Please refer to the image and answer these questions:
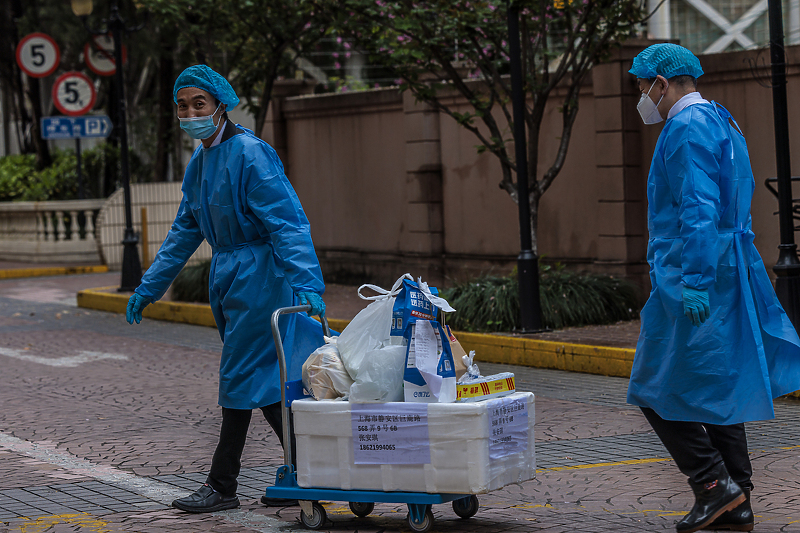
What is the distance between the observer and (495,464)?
4.68 m

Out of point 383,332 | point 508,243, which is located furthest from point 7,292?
point 383,332

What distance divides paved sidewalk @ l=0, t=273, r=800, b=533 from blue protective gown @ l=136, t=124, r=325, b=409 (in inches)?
26.6

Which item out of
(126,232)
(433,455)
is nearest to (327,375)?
(433,455)

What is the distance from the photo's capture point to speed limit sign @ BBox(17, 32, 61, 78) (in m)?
22.3

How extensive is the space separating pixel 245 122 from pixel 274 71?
1247 centimetres

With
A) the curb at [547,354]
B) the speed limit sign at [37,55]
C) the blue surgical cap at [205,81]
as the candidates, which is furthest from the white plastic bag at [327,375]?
the speed limit sign at [37,55]

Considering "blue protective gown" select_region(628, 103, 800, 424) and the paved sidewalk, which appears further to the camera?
the paved sidewalk

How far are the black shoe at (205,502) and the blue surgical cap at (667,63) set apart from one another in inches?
109

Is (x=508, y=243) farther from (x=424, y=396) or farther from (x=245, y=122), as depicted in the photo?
(x=245, y=122)

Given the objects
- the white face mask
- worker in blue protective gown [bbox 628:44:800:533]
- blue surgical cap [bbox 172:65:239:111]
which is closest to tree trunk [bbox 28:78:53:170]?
blue surgical cap [bbox 172:65:239:111]

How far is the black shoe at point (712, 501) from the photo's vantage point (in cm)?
455

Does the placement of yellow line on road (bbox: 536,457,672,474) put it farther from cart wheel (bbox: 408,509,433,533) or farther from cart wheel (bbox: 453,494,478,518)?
cart wheel (bbox: 408,509,433,533)

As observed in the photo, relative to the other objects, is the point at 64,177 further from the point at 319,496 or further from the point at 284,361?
the point at 319,496

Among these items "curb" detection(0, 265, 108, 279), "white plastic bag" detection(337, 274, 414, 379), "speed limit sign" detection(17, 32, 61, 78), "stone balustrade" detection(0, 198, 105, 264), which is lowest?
"curb" detection(0, 265, 108, 279)
